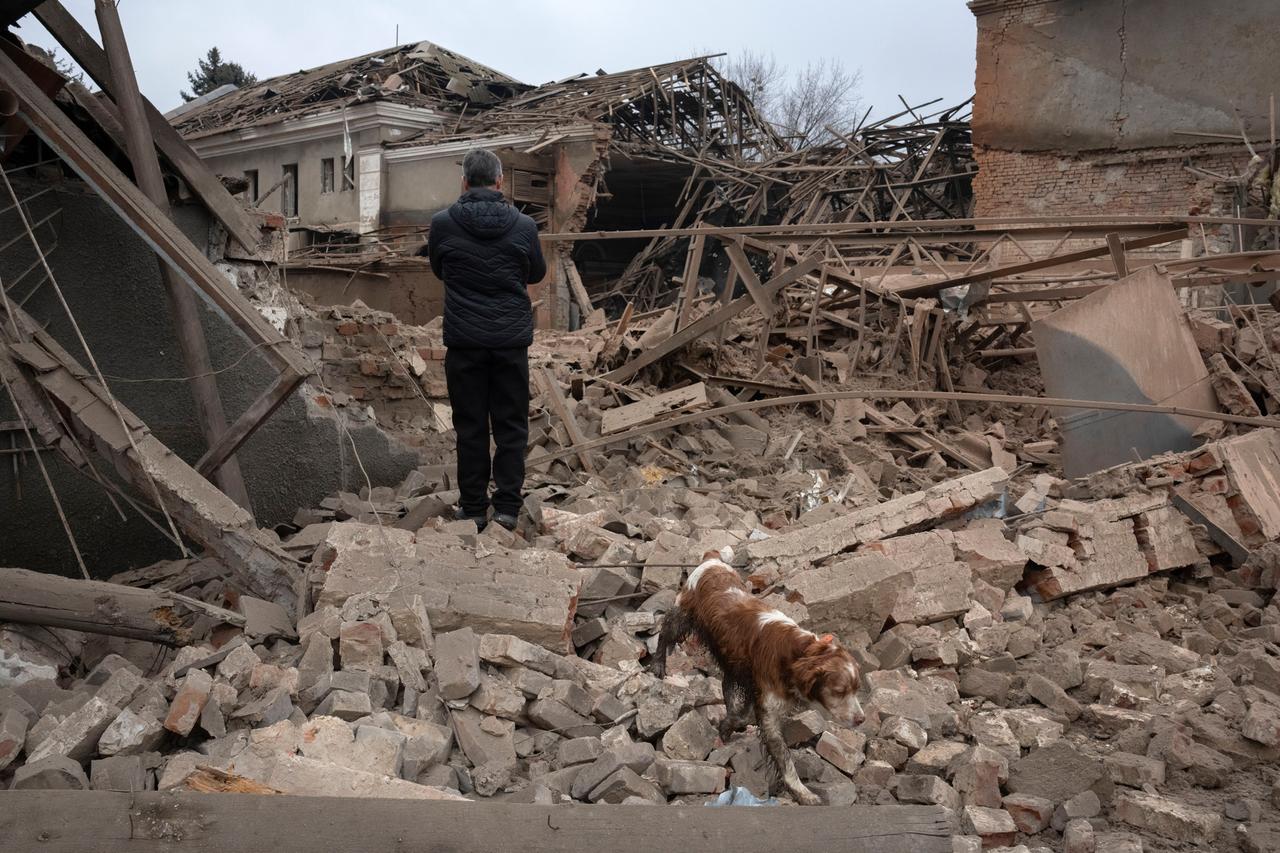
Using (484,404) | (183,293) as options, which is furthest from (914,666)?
(183,293)

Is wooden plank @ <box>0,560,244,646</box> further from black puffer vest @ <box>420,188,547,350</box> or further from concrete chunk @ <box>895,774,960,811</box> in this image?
concrete chunk @ <box>895,774,960,811</box>

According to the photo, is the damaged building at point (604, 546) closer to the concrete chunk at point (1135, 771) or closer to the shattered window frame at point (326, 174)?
the concrete chunk at point (1135, 771)

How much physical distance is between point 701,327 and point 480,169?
12.9 feet

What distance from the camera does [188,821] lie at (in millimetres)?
2693

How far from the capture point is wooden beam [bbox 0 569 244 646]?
13.3 feet

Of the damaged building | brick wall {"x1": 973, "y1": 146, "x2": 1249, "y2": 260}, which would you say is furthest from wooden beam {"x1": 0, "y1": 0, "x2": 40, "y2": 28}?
brick wall {"x1": 973, "y1": 146, "x2": 1249, "y2": 260}

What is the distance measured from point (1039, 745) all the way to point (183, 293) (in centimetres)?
482

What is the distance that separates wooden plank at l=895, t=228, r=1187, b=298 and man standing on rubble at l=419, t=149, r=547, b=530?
16.0ft

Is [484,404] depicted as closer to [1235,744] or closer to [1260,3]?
[1235,744]

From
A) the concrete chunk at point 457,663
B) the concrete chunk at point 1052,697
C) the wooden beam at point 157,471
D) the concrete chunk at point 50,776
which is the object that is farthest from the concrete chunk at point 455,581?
the concrete chunk at point 1052,697

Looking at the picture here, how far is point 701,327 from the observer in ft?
29.1

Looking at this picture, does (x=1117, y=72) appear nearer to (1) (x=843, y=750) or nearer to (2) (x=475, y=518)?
(2) (x=475, y=518)

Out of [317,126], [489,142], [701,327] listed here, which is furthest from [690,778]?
[317,126]

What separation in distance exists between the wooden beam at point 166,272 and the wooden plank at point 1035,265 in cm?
638
